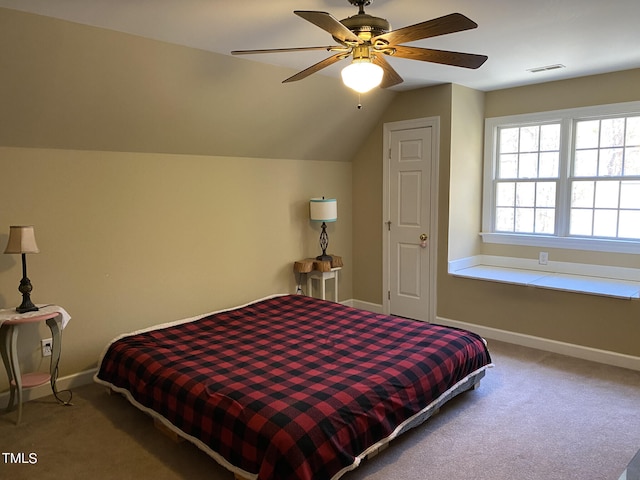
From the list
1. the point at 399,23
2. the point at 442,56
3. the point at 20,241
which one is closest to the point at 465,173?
the point at 399,23

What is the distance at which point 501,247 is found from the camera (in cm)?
475

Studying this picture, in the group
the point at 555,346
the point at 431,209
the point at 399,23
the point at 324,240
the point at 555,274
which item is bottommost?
the point at 555,346

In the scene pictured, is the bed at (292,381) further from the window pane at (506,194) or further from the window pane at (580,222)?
the window pane at (506,194)

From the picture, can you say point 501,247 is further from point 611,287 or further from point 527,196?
point 611,287

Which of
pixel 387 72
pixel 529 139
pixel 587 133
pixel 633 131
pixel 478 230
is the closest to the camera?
pixel 387 72

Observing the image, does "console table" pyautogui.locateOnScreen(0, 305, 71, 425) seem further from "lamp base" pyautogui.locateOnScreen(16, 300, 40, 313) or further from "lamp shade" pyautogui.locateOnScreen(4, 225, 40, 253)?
"lamp shade" pyautogui.locateOnScreen(4, 225, 40, 253)

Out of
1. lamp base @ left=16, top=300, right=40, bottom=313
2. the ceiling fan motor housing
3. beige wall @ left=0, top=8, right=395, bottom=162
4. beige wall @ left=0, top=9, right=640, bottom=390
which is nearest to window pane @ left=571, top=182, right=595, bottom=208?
beige wall @ left=0, top=9, right=640, bottom=390

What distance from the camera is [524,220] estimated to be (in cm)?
462

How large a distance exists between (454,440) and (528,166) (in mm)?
2966

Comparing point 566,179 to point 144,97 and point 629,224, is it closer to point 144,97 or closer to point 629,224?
point 629,224

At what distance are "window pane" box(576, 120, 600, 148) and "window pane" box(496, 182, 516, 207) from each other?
0.71 meters

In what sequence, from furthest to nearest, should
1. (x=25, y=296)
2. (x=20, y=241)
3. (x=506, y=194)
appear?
(x=506, y=194) < (x=25, y=296) < (x=20, y=241)

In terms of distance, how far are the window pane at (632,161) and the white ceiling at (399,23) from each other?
741 millimetres

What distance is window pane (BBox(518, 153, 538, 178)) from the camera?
14.8ft
